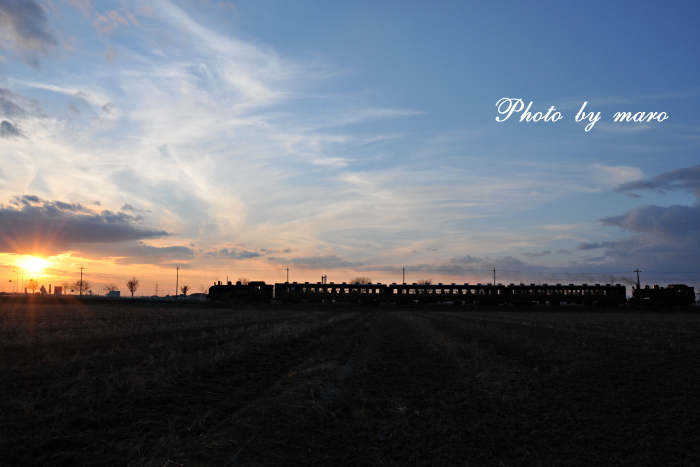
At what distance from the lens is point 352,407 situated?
1120 cm

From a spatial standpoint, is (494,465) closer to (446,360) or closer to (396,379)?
(396,379)

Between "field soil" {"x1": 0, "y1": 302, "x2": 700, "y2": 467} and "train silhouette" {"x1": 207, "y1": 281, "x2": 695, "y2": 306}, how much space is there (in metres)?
63.0

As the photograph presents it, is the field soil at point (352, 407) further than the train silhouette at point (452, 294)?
No

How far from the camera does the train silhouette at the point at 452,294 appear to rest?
7906 centimetres

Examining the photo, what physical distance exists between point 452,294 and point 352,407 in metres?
74.8

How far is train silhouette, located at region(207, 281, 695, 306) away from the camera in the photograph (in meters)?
79.1

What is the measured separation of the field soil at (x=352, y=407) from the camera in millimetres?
7945

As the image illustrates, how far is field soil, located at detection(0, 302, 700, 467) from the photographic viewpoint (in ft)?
26.1

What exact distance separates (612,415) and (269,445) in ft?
25.2

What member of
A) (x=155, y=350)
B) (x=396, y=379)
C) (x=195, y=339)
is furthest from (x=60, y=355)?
(x=396, y=379)

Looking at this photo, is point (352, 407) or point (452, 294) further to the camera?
point (452, 294)

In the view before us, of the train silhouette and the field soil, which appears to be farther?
the train silhouette

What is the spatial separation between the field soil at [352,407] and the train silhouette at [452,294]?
62981 mm

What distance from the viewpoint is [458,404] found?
11.2 meters
